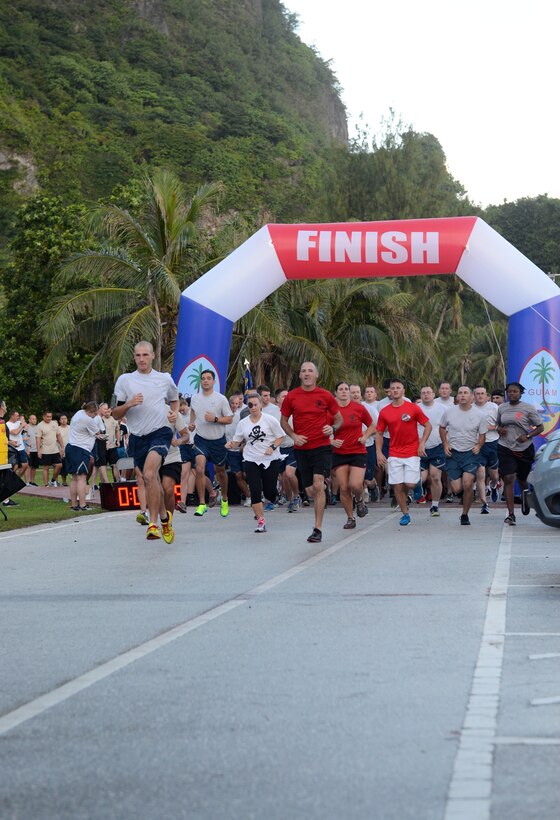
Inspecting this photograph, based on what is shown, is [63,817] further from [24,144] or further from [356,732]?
[24,144]

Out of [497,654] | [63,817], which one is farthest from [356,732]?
[497,654]

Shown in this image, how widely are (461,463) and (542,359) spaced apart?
12.5ft

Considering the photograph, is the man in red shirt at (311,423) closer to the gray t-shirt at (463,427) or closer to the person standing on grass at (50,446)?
the gray t-shirt at (463,427)

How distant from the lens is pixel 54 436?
29859 millimetres

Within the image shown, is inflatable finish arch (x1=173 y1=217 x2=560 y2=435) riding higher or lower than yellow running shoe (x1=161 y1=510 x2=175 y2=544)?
higher

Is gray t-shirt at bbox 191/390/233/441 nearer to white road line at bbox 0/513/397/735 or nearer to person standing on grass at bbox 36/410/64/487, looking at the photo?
white road line at bbox 0/513/397/735

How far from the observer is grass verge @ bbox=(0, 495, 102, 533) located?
1759 cm

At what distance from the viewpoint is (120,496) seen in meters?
20.5

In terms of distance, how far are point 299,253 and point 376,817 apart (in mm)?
17809

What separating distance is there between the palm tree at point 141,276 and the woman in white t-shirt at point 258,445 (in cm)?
1315

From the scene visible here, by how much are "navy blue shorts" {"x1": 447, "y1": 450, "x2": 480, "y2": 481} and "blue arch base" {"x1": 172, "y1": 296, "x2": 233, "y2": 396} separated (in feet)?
16.1

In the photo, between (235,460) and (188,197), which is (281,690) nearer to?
(235,460)

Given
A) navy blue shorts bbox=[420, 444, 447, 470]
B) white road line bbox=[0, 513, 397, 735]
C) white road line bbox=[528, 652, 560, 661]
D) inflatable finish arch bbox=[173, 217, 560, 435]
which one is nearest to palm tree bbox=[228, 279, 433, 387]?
inflatable finish arch bbox=[173, 217, 560, 435]

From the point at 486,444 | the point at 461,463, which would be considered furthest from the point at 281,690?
the point at 486,444
